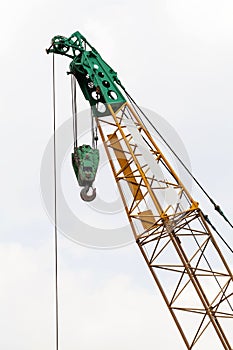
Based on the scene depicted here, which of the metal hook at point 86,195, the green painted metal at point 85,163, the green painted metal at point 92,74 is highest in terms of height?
the green painted metal at point 92,74

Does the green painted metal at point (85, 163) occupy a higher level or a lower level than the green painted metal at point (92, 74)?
lower

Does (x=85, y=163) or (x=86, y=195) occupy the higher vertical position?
(x=85, y=163)

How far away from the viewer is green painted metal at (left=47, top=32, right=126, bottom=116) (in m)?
26.9

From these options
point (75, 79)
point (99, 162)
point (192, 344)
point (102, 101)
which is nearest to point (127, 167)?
point (99, 162)

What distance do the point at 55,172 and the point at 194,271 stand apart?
847 cm

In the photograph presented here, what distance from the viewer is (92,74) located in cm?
2692

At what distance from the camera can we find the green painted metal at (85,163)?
25.0 meters

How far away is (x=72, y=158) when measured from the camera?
2583 cm

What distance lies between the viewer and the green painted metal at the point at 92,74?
26922 millimetres

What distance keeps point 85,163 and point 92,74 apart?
4.49 meters

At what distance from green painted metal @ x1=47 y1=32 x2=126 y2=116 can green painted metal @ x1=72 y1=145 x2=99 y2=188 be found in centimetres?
248

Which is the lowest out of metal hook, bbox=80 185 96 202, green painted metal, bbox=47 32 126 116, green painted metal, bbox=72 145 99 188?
metal hook, bbox=80 185 96 202

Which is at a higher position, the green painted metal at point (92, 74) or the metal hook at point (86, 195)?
the green painted metal at point (92, 74)

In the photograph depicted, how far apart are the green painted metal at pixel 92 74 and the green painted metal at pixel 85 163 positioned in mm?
2477
